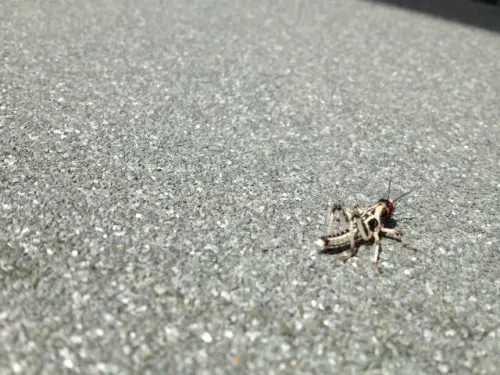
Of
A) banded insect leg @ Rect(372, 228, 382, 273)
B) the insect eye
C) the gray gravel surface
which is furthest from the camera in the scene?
the insect eye

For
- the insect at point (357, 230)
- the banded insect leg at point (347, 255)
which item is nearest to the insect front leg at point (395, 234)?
the insect at point (357, 230)

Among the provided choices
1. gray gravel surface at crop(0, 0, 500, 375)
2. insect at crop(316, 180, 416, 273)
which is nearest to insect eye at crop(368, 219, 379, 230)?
insect at crop(316, 180, 416, 273)

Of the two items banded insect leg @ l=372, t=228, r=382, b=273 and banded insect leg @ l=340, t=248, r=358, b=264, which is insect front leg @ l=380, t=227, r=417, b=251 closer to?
banded insect leg @ l=372, t=228, r=382, b=273

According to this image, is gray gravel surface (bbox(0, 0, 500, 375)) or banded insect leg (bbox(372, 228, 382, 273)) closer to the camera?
Result: gray gravel surface (bbox(0, 0, 500, 375))

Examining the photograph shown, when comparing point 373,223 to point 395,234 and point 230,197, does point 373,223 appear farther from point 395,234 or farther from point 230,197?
point 230,197

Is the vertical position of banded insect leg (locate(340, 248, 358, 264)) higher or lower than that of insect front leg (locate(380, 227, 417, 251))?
lower

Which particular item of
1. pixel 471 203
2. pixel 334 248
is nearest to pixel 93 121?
pixel 334 248

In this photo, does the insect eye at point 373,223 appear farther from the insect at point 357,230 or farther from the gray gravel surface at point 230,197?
the gray gravel surface at point 230,197

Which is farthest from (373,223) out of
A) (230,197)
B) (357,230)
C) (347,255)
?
(230,197)
